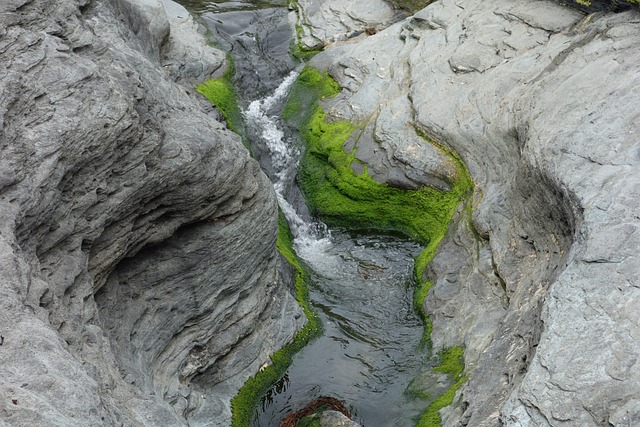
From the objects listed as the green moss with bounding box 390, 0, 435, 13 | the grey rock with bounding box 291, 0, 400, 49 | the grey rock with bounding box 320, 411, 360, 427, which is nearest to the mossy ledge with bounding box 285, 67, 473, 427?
the grey rock with bounding box 320, 411, 360, 427

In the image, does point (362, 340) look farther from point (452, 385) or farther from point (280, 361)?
point (452, 385)

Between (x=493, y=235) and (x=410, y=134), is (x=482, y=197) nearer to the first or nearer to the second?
(x=493, y=235)

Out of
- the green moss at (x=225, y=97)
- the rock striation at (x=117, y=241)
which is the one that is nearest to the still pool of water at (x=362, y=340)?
the rock striation at (x=117, y=241)

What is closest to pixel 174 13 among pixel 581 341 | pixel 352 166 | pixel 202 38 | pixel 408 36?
pixel 202 38

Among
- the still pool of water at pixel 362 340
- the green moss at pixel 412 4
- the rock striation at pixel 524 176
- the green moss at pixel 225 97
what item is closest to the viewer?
the rock striation at pixel 524 176

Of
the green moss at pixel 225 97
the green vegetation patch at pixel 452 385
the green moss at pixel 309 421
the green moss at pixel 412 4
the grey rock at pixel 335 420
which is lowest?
the green moss at pixel 309 421

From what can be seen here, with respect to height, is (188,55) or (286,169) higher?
(188,55)

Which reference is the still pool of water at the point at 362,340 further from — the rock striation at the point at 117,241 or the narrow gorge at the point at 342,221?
the rock striation at the point at 117,241

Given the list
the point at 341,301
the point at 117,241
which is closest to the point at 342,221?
the point at 341,301
